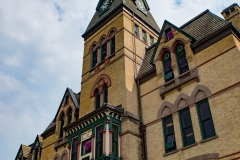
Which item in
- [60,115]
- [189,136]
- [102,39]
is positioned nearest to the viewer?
[189,136]

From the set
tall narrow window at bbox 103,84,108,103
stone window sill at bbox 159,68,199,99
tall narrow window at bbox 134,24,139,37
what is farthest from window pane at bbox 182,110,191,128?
tall narrow window at bbox 134,24,139,37

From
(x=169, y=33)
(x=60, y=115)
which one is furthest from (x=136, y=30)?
(x=60, y=115)

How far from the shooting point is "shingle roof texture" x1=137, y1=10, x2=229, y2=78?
16.9 m

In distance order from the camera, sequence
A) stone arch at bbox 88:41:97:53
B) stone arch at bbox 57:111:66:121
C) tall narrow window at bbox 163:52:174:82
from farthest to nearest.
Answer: stone arch at bbox 57:111:66:121, stone arch at bbox 88:41:97:53, tall narrow window at bbox 163:52:174:82

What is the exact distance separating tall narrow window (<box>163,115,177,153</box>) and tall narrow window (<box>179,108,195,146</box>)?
2.34 ft

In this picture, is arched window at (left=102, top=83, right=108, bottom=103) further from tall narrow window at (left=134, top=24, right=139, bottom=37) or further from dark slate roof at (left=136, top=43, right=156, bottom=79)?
tall narrow window at (left=134, top=24, right=139, bottom=37)

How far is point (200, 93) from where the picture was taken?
15500mm

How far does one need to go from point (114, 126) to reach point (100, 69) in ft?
21.7

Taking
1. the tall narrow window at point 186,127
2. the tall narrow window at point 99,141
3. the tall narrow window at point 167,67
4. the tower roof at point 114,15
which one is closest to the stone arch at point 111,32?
the tower roof at point 114,15

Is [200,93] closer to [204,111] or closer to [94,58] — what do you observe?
[204,111]

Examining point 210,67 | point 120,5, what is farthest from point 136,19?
point 210,67

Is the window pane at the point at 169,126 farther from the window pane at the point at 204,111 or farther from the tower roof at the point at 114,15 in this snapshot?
the tower roof at the point at 114,15

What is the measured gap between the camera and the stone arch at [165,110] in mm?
16553

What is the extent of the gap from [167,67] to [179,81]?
187cm
